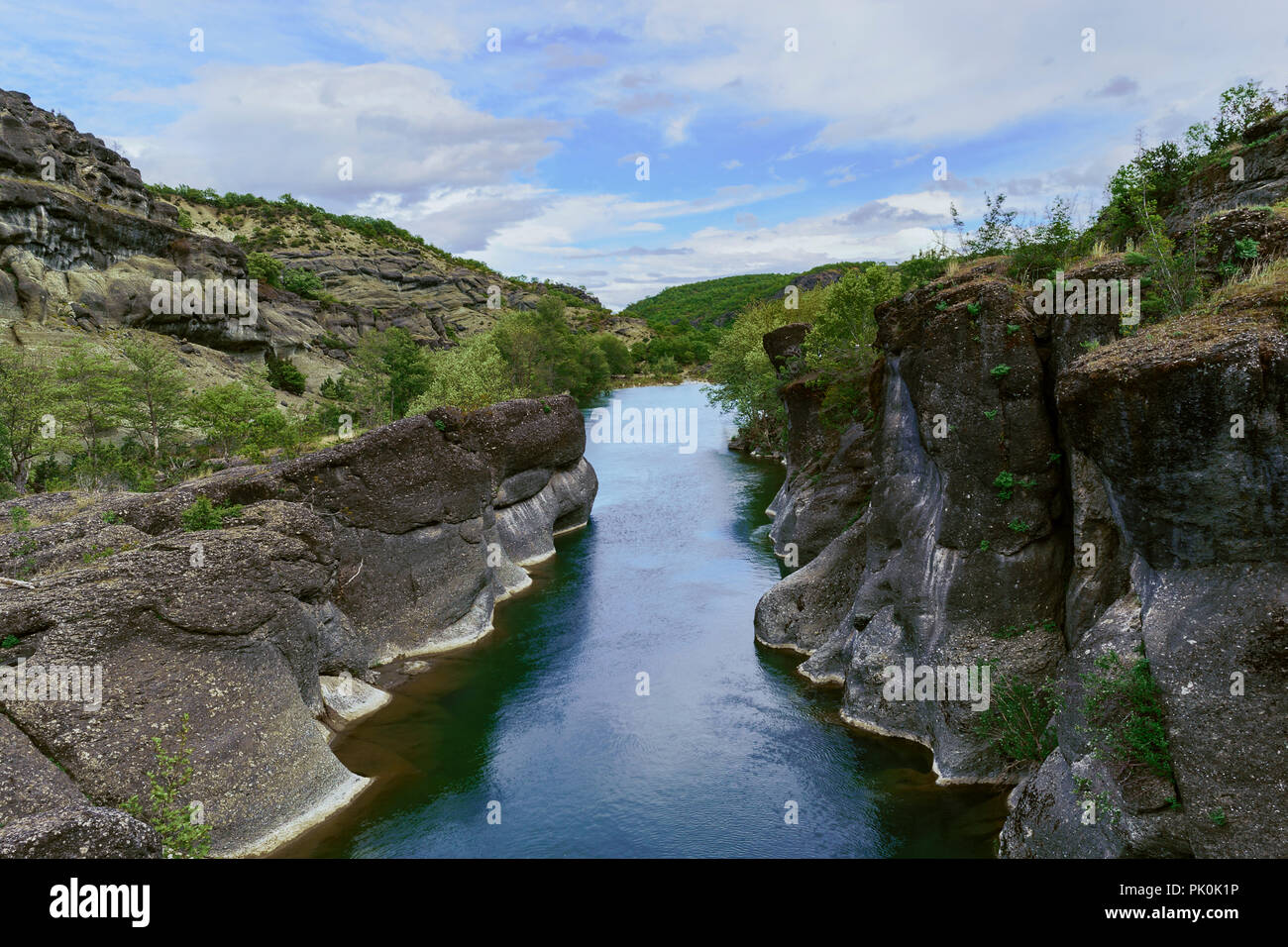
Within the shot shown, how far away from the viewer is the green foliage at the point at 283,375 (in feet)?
183

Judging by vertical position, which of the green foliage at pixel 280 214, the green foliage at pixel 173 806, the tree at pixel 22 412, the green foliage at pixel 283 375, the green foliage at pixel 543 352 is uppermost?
the green foliage at pixel 280 214

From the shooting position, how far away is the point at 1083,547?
14.7 metres

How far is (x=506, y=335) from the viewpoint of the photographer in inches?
2899

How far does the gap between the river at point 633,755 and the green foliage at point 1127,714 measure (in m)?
4.37

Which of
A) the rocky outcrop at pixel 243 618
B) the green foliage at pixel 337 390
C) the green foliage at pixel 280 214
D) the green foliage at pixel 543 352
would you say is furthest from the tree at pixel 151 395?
the green foliage at pixel 280 214

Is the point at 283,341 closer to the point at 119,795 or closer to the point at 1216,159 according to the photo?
the point at 119,795

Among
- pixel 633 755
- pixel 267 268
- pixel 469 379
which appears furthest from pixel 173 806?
pixel 267 268

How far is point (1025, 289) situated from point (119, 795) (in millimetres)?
20800

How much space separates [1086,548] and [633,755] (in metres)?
→ 11.5

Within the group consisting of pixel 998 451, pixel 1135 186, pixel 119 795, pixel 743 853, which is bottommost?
pixel 743 853

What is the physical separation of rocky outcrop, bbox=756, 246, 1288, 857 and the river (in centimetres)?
163

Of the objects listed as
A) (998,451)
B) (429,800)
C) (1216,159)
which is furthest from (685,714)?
(1216,159)

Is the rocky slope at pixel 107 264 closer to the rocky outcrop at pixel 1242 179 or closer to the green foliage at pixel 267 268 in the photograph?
the green foliage at pixel 267 268

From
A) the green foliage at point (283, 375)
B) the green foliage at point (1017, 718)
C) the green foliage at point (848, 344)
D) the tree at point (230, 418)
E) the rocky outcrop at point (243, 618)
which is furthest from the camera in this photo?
the green foliage at point (283, 375)
